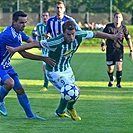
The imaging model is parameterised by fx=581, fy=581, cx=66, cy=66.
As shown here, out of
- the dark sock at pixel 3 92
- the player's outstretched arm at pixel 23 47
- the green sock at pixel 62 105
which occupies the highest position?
the player's outstretched arm at pixel 23 47

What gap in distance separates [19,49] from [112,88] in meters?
6.45

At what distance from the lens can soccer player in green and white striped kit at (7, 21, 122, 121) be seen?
9.23 metres

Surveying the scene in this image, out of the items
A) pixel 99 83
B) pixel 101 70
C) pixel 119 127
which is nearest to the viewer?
pixel 119 127

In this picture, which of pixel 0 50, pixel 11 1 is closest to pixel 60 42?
pixel 0 50

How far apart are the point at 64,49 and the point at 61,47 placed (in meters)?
0.07

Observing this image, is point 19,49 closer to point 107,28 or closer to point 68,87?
point 68,87

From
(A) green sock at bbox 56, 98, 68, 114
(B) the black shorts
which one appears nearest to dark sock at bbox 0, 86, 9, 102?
(A) green sock at bbox 56, 98, 68, 114

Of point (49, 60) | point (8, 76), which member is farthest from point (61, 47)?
point (8, 76)

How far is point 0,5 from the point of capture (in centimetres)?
6284

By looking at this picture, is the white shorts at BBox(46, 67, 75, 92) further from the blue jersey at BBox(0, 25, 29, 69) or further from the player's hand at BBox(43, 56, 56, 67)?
the blue jersey at BBox(0, 25, 29, 69)

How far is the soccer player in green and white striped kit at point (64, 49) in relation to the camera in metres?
9.23

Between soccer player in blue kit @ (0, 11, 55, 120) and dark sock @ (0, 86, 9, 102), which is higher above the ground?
soccer player in blue kit @ (0, 11, 55, 120)

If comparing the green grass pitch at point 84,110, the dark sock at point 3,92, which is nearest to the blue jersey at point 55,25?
the green grass pitch at point 84,110

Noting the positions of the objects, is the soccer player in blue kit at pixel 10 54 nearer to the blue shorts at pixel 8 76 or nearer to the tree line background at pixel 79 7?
the blue shorts at pixel 8 76
